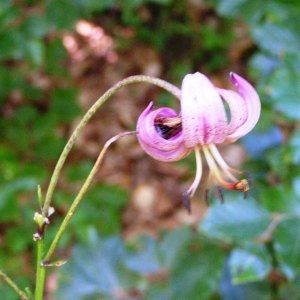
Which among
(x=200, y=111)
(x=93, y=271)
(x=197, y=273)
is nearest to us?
(x=200, y=111)

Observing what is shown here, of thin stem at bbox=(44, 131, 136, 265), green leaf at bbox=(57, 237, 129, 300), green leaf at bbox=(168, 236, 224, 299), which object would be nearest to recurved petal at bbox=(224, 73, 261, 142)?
thin stem at bbox=(44, 131, 136, 265)

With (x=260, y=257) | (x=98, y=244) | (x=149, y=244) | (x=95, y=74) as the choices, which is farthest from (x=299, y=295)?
(x=95, y=74)

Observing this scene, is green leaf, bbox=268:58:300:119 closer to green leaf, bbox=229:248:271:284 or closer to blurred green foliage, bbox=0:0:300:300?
blurred green foliage, bbox=0:0:300:300

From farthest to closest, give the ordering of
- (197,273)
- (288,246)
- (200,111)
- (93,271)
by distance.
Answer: (93,271) → (197,273) → (288,246) → (200,111)

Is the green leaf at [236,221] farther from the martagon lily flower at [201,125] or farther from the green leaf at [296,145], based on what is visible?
the martagon lily flower at [201,125]

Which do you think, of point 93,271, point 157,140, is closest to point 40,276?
point 157,140

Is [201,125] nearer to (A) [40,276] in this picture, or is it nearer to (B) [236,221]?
(A) [40,276]

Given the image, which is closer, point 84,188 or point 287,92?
point 84,188
